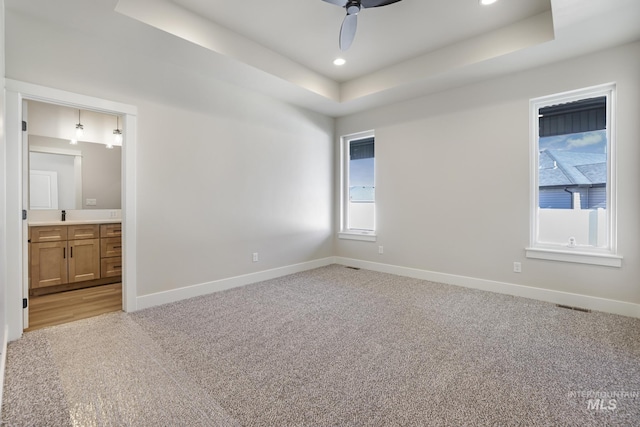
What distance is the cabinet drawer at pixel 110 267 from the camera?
13.4 feet

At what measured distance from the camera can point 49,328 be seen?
258 centimetres

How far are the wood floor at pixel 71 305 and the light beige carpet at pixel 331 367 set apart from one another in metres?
0.29

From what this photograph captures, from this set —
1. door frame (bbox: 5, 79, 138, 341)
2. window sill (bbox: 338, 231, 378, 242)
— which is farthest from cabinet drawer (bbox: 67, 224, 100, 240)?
window sill (bbox: 338, 231, 378, 242)

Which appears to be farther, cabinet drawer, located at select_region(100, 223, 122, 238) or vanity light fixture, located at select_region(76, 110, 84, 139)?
vanity light fixture, located at select_region(76, 110, 84, 139)

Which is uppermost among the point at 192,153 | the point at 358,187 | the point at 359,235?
the point at 192,153

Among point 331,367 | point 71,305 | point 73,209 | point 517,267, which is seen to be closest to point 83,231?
point 73,209

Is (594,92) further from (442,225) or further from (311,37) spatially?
(311,37)

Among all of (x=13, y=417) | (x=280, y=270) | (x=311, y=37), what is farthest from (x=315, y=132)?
(x=13, y=417)

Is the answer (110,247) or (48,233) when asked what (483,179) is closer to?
(110,247)

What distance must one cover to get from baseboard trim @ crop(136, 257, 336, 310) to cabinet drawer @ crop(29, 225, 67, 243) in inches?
65.3

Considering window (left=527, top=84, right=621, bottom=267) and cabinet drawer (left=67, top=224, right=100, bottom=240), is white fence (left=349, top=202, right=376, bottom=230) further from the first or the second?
cabinet drawer (left=67, top=224, right=100, bottom=240)

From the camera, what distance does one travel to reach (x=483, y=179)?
3727mm

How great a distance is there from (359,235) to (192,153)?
283 centimetres

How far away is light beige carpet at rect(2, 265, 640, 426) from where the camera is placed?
1538mm
